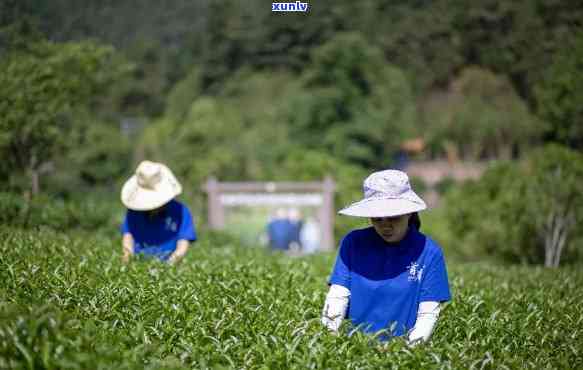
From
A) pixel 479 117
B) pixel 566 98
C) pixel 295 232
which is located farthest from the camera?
pixel 479 117

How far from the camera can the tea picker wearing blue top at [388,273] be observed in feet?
13.6

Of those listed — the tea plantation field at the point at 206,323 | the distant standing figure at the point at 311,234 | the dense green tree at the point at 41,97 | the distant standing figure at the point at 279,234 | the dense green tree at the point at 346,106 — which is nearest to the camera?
the tea plantation field at the point at 206,323

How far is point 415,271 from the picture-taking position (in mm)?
4180

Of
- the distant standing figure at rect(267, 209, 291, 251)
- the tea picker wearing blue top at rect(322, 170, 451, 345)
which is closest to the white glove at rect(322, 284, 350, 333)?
the tea picker wearing blue top at rect(322, 170, 451, 345)

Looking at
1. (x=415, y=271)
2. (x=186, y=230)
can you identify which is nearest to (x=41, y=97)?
(x=186, y=230)

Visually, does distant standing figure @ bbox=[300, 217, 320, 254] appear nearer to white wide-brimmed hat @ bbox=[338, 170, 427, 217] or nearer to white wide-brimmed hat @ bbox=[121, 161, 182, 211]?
white wide-brimmed hat @ bbox=[121, 161, 182, 211]

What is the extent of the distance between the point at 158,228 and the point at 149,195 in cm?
36

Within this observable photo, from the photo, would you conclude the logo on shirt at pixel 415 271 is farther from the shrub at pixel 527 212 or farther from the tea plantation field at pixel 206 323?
the shrub at pixel 527 212

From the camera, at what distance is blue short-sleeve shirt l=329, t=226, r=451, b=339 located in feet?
13.7

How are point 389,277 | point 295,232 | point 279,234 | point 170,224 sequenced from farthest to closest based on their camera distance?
point 295,232
point 279,234
point 170,224
point 389,277

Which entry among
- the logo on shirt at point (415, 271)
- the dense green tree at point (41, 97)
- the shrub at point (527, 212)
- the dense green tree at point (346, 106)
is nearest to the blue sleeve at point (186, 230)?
the logo on shirt at point (415, 271)

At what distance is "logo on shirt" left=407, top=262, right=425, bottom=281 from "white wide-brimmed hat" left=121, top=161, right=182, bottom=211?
10.3 feet

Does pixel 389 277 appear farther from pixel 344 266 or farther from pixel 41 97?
pixel 41 97

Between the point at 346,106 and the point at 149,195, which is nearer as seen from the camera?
the point at 149,195
